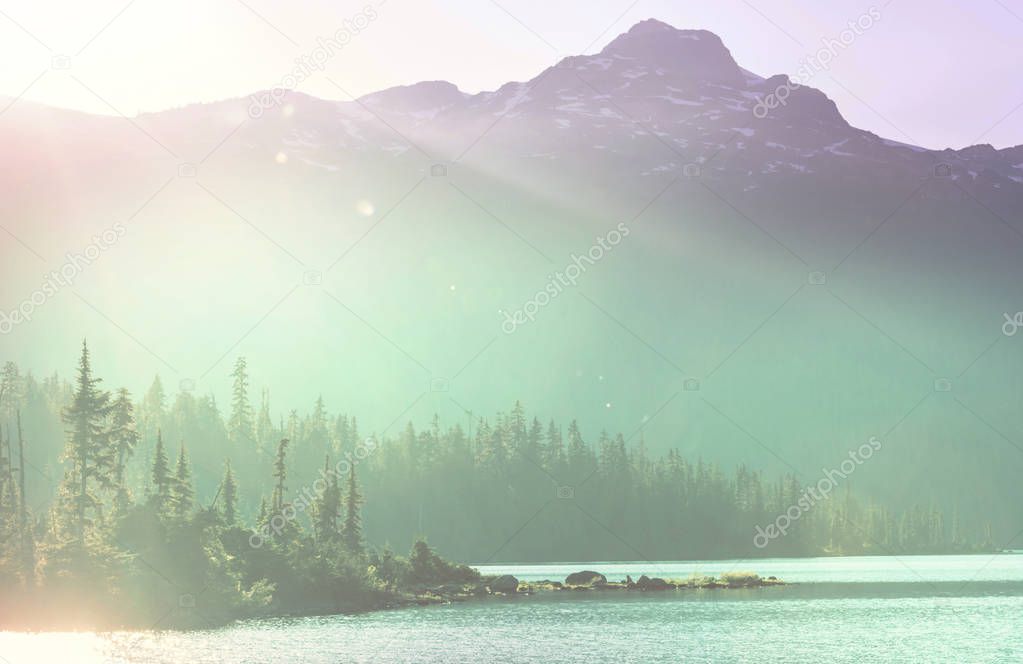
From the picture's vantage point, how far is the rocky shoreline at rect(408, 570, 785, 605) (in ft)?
348

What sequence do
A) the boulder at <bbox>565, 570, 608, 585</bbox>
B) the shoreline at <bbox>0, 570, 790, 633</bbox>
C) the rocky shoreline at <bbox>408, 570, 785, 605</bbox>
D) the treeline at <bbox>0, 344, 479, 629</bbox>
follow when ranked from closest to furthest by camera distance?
the shoreline at <bbox>0, 570, 790, 633</bbox> < the treeline at <bbox>0, 344, 479, 629</bbox> < the rocky shoreline at <bbox>408, 570, 785, 605</bbox> < the boulder at <bbox>565, 570, 608, 585</bbox>

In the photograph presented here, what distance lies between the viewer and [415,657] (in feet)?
202

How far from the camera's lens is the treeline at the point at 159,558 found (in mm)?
74062

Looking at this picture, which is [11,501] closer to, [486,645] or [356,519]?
[356,519]

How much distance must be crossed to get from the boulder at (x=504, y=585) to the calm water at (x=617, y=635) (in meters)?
6.51

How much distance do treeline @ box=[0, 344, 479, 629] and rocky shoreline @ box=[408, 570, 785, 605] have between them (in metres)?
3.35

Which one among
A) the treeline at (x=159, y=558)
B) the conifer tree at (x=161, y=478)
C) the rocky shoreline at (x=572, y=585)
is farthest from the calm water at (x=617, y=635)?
the conifer tree at (x=161, y=478)

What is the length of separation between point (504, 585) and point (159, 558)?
4452 centimetres

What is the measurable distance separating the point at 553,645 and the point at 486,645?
413 centimetres

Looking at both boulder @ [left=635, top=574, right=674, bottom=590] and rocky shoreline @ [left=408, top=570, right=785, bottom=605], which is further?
→ boulder @ [left=635, top=574, right=674, bottom=590]

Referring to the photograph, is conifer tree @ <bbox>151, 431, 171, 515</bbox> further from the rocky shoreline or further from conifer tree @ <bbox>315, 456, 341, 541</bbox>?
the rocky shoreline

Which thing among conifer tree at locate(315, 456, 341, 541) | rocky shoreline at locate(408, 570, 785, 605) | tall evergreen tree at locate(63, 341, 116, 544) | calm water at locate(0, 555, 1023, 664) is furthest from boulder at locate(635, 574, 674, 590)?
tall evergreen tree at locate(63, 341, 116, 544)

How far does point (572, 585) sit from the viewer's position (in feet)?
391

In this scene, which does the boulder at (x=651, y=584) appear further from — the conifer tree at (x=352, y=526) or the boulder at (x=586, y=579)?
the conifer tree at (x=352, y=526)
